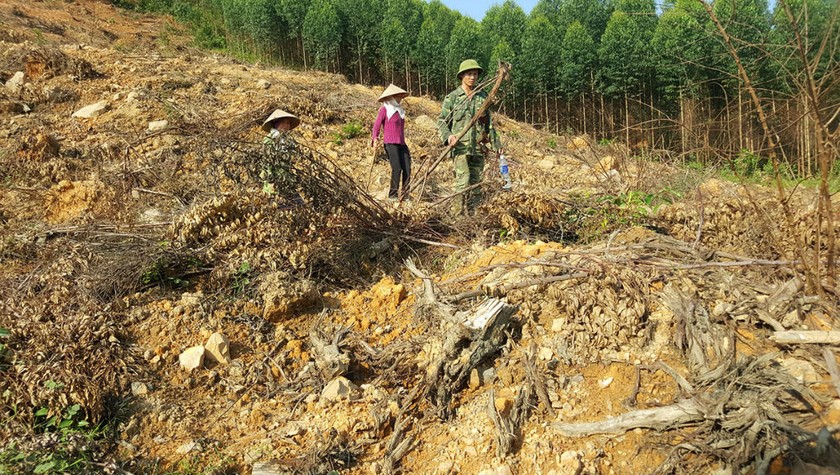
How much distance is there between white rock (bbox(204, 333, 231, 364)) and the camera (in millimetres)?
3197

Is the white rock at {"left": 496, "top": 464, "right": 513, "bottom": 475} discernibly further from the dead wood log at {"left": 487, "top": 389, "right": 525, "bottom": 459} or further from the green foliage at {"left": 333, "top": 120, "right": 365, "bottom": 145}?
the green foliage at {"left": 333, "top": 120, "right": 365, "bottom": 145}

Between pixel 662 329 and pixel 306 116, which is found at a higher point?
pixel 306 116

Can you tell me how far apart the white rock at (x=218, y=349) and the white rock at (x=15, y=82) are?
302 inches

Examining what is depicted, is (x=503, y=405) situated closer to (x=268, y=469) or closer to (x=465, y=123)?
(x=268, y=469)

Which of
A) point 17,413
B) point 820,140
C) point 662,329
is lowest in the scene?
point 17,413

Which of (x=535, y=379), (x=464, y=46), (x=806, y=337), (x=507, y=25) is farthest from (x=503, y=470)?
(x=507, y=25)

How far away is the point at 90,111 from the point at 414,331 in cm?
744

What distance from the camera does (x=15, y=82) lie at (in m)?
8.67

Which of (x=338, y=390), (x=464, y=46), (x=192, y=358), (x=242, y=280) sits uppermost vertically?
(x=464, y=46)

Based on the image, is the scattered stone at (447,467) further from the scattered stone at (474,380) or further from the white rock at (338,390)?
the white rock at (338,390)

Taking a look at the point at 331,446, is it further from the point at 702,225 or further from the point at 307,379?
the point at 702,225

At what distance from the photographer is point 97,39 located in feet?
58.6

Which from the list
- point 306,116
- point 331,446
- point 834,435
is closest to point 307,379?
point 331,446

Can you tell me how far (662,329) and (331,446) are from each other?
165 cm
